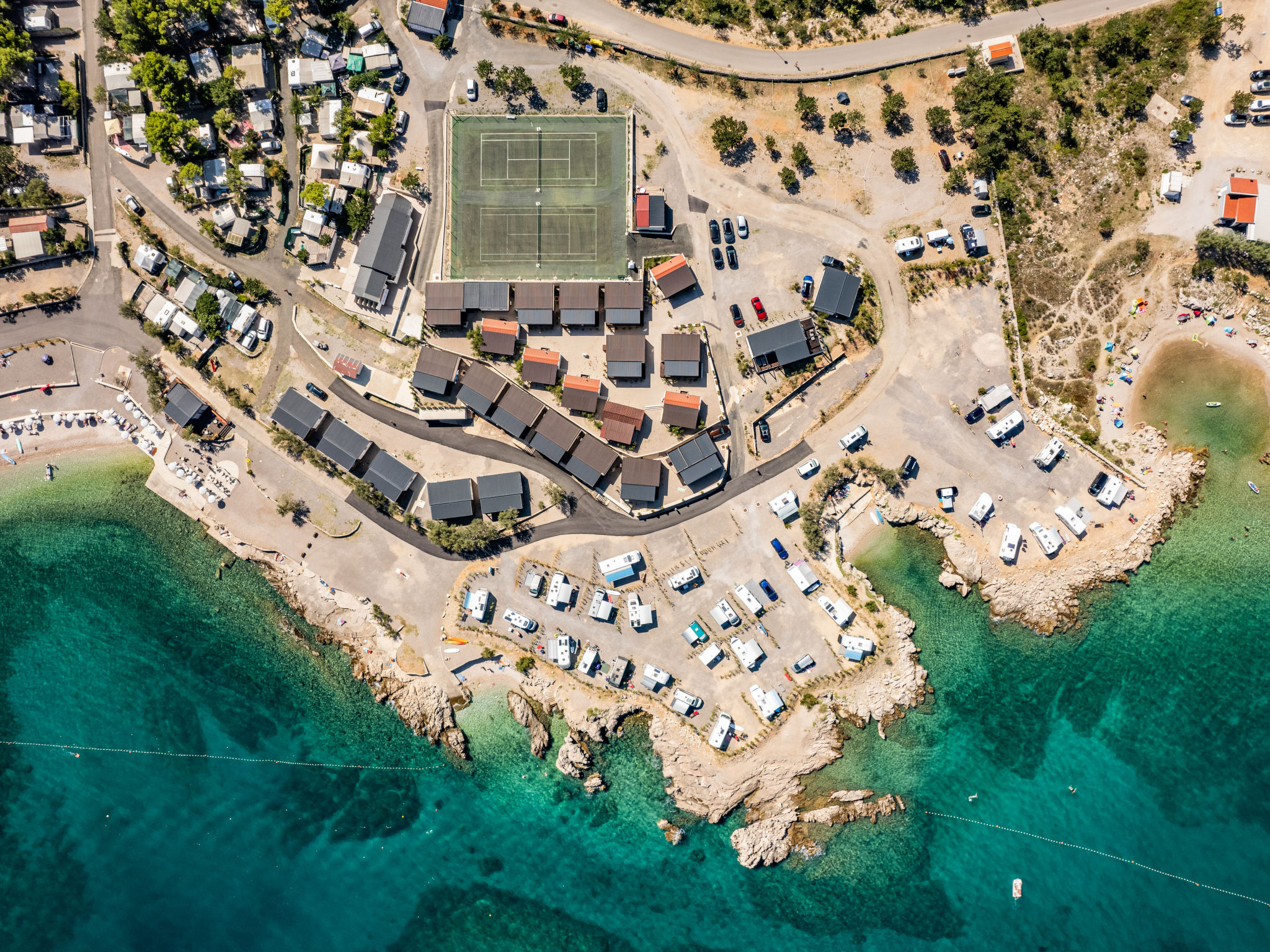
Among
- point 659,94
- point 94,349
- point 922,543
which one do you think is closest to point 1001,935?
point 922,543

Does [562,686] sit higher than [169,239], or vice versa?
[169,239]

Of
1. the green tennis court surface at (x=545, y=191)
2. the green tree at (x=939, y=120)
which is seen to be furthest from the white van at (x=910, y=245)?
the green tennis court surface at (x=545, y=191)

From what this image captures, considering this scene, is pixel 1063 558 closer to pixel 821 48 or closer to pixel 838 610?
pixel 838 610

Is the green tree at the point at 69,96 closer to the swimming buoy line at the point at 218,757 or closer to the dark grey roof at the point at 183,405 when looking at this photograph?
the dark grey roof at the point at 183,405

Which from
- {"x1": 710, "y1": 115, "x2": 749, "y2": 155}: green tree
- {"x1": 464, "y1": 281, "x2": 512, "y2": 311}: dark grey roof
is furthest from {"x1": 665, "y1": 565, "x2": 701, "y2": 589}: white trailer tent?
{"x1": 710, "y1": 115, "x2": 749, "y2": 155}: green tree

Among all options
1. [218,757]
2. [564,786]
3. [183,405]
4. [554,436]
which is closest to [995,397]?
[554,436]

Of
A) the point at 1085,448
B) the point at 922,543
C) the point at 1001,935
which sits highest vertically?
the point at 1085,448

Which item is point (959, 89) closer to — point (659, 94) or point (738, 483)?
point (659, 94)
